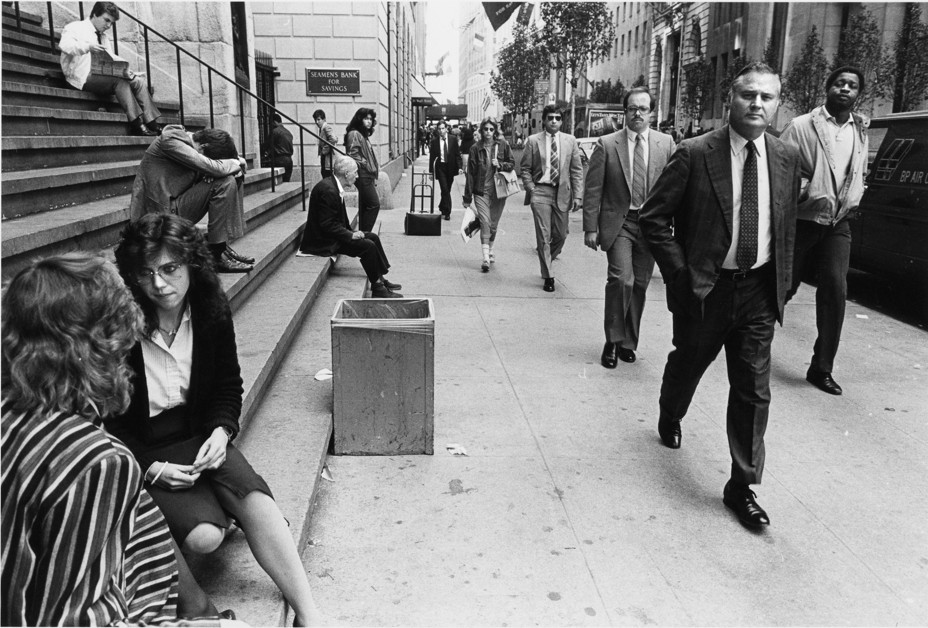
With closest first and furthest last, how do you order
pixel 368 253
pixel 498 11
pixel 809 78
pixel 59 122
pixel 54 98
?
pixel 59 122 → pixel 54 98 → pixel 368 253 → pixel 498 11 → pixel 809 78

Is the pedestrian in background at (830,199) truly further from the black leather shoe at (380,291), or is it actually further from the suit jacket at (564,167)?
the black leather shoe at (380,291)

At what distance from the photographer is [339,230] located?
808 cm

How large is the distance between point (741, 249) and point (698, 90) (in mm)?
40210

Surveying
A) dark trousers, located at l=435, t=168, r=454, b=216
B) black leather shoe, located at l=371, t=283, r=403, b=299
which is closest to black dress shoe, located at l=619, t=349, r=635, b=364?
black leather shoe, located at l=371, t=283, r=403, b=299

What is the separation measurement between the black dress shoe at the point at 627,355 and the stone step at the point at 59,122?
196 inches

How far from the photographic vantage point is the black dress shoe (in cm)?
644

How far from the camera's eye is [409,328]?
13.9 feet

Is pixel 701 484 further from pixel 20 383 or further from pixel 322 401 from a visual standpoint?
pixel 20 383

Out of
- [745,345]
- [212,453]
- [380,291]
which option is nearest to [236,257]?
[380,291]

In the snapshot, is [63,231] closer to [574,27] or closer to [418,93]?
[418,93]

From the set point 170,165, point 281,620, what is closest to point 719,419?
point 281,620

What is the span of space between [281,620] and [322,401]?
7.12 ft

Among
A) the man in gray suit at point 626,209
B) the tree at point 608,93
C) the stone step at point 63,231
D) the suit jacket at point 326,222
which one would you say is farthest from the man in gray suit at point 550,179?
the tree at point 608,93

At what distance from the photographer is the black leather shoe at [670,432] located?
4.64 metres
